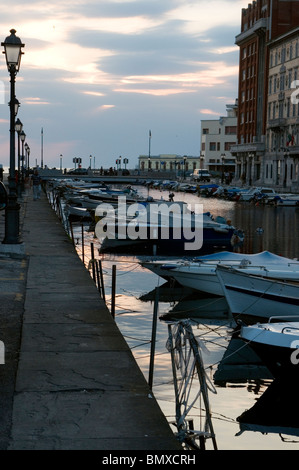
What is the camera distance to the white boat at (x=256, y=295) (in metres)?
17.8

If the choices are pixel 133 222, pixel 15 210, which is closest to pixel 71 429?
pixel 15 210

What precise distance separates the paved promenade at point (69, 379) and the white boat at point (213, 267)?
15.0 feet

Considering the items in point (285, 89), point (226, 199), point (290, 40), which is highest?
point (290, 40)

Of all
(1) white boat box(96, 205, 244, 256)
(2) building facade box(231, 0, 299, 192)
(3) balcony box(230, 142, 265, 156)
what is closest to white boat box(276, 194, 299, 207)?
(2) building facade box(231, 0, 299, 192)

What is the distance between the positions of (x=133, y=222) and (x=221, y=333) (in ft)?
60.6

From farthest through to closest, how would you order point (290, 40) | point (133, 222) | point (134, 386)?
point (290, 40) < point (133, 222) < point (134, 386)

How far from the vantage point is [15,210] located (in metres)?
23.0

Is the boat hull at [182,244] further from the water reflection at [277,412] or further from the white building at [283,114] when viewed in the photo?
the white building at [283,114]

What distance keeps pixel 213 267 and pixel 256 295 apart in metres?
3.24

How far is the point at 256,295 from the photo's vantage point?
18.2m

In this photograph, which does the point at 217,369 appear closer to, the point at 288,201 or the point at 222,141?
the point at 288,201

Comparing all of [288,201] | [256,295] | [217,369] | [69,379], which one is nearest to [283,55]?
[288,201]

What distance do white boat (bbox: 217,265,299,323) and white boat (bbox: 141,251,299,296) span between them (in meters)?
1.38

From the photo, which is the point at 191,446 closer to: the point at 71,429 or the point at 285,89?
the point at 71,429
